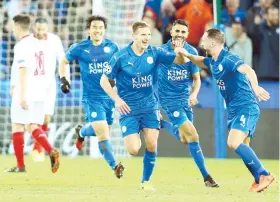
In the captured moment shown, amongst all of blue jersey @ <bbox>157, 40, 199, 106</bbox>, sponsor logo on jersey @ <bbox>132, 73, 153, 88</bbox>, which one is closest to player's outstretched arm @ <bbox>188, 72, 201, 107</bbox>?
blue jersey @ <bbox>157, 40, 199, 106</bbox>

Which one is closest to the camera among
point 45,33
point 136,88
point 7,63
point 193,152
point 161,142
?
point 136,88

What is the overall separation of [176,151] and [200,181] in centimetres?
492

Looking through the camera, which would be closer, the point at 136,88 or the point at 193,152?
the point at 136,88

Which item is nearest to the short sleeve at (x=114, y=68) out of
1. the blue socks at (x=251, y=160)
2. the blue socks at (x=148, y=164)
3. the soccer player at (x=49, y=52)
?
the blue socks at (x=148, y=164)

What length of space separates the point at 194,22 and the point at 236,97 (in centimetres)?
732

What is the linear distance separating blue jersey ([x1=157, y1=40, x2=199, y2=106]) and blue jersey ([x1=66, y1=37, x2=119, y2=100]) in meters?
0.70

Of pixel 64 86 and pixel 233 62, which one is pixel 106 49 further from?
pixel 233 62

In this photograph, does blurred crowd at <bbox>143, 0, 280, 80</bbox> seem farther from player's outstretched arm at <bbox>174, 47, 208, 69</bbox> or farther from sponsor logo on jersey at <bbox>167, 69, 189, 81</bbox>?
player's outstretched arm at <bbox>174, 47, 208, 69</bbox>

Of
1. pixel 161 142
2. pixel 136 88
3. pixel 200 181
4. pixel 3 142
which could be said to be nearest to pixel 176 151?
pixel 161 142

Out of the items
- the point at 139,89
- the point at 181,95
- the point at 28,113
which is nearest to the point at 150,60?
the point at 139,89

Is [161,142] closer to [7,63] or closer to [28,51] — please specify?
[7,63]

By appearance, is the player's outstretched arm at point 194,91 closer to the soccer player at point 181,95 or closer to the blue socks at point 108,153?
the soccer player at point 181,95

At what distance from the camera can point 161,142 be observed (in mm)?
16281

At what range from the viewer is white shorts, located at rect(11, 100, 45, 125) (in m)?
12.5
